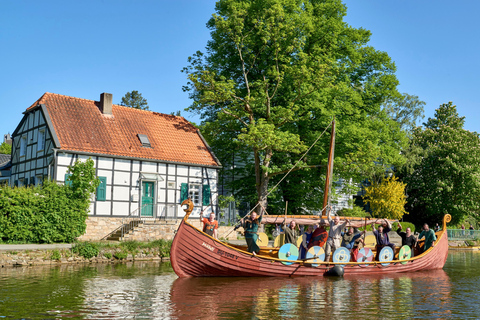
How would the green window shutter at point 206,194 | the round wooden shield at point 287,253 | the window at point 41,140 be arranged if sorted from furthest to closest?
1. the green window shutter at point 206,194
2. the window at point 41,140
3. the round wooden shield at point 287,253

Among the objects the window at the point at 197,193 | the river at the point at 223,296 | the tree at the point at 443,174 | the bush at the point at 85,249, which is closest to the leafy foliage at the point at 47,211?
the bush at the point at 85,249

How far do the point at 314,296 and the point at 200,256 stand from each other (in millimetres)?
4310

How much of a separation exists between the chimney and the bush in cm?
1086

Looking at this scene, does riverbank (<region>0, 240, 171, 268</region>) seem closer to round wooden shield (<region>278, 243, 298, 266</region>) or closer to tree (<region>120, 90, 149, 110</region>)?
round wooden shield (<region>278, 243, 298, 266</region>)

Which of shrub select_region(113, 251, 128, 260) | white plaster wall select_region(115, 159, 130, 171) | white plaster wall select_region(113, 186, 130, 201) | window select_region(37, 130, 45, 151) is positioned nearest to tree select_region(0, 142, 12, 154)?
window select_region(37, 130, 45, 151)

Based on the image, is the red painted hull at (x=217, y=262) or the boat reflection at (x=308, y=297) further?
the red painted hull at (x=217, y=262)

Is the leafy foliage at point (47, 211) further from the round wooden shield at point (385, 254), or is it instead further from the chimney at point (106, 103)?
the round wooden shield at point (385, 254)

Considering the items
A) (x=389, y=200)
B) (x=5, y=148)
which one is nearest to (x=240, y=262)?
(x=389, y=200)

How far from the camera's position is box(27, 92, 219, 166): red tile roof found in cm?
2633

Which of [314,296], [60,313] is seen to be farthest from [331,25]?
[60,313]

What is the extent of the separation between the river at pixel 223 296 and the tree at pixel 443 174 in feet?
86.0

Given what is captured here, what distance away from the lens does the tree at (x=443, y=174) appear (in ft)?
136

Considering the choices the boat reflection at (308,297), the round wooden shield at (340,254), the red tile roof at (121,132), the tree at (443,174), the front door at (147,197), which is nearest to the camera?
the boat reflection at (308,297)

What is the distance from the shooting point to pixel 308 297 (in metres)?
11.9
